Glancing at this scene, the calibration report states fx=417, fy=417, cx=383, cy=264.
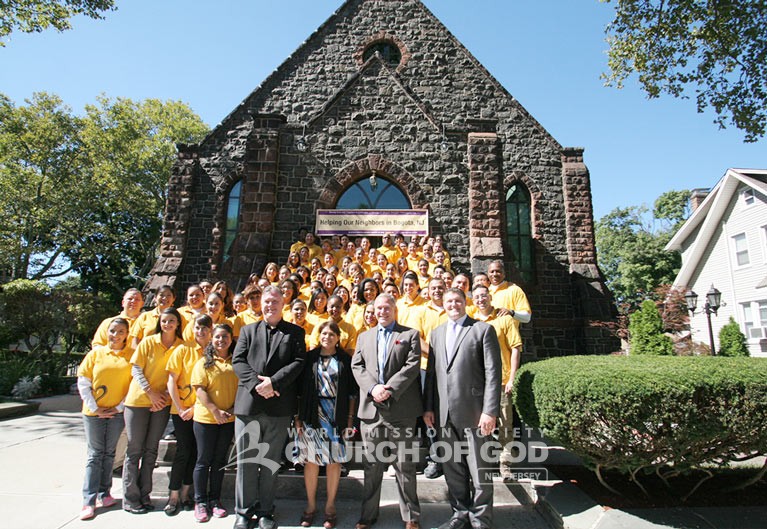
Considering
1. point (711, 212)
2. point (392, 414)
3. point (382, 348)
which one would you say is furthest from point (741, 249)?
point (392, 414)

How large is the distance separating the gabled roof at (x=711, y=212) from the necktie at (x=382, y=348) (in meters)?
20.8

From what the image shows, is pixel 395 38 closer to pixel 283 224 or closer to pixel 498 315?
pixel 283 224

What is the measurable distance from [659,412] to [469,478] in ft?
5.43

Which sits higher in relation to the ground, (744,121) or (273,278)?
(744,121)

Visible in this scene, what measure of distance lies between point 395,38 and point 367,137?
16.9 ft

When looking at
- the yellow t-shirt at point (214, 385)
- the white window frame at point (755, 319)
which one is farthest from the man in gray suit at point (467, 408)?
the white window frame at point (755, 319)

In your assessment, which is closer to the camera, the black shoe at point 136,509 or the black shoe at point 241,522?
the black shoe at point 241,522

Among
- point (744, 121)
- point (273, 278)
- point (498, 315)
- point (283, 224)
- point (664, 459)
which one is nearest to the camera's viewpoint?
point (664, 459)

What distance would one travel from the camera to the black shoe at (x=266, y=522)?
3.50 m

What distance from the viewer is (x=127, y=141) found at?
22.5m

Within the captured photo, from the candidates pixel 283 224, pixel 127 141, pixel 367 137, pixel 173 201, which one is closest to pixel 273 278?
pixel 283 224

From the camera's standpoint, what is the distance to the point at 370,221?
10008 mm

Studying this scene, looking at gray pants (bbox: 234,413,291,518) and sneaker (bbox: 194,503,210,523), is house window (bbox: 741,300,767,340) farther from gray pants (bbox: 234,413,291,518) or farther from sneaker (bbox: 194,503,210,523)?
sneaker (bbox: 194,503,210,523)

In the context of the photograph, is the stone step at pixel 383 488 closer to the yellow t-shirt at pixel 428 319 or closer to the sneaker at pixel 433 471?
the sneaker at pixel 433 471
